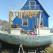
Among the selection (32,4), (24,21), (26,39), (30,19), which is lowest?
(26,39)

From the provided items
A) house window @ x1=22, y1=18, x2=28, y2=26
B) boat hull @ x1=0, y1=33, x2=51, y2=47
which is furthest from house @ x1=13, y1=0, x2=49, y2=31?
boat hull @ x1=0, y1=33, x2=51, y2=47

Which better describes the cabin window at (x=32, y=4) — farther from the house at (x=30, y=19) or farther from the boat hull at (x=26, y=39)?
the boat hull at (x=26, y=39)

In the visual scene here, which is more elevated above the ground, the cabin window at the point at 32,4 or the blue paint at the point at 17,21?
the cabin window at the point at 32,4

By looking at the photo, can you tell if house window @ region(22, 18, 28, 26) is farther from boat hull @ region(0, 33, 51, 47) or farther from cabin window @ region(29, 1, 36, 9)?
boat hull @ region(0, 33, 51, 47)

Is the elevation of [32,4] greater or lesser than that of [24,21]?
greater

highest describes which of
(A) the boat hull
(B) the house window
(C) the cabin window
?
(C) the cabin window

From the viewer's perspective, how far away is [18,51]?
20938 mm

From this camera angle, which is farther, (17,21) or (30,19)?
(17,21)

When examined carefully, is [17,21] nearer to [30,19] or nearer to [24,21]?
[24,21]

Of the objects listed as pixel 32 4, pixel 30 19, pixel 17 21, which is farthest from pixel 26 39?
pixel 32 4

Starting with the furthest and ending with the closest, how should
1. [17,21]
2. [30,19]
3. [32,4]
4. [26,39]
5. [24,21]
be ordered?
1. [32,4]
2. [17,21]
3. [24,21]
4. [30,19]
5. [26,39]

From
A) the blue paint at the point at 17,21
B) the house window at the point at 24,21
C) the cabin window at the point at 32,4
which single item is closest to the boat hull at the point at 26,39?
the blue paint at the point at 17,21

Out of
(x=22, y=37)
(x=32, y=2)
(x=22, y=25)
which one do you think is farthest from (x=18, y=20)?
(x=22, y=37)

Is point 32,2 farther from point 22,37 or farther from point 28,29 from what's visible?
point 22,37
